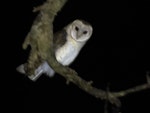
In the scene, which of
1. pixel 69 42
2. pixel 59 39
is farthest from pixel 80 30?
pixel 59 39

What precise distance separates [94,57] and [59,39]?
9.56ft

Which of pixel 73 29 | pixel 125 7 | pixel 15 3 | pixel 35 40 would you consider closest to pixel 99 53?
pixel 125 7

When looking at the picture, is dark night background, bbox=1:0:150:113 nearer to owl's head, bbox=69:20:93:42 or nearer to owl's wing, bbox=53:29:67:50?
owl's head, bbox=69:20:93:42

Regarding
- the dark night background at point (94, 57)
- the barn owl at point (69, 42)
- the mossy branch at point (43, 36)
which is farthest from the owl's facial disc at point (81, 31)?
the dark night background at point (94, 57)

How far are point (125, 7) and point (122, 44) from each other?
1.69ft

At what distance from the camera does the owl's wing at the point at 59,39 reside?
3.46 meters

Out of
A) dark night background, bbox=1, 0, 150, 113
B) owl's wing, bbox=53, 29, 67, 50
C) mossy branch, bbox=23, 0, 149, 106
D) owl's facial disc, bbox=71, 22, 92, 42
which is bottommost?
dark night background, bbox=1, 0, 150, 113

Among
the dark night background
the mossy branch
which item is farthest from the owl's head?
the dark night background

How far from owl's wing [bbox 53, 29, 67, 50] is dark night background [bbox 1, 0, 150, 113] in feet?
8.31

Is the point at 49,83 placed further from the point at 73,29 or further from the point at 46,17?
the point at 46,17

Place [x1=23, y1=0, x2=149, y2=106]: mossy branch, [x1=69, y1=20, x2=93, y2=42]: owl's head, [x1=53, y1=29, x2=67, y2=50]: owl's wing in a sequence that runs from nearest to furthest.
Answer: [x1=23, y1=0, x2=149, y2=106]: mossy branch → [x1=53, y1=29, x2=67, y2=50]: owl's wing → [x1=69, y1=20, x2=93, y2=42]: owl's head

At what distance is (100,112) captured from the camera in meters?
6.54

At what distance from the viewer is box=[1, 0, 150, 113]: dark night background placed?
631 cm

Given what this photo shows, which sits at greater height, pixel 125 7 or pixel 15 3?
pixel 15 3
